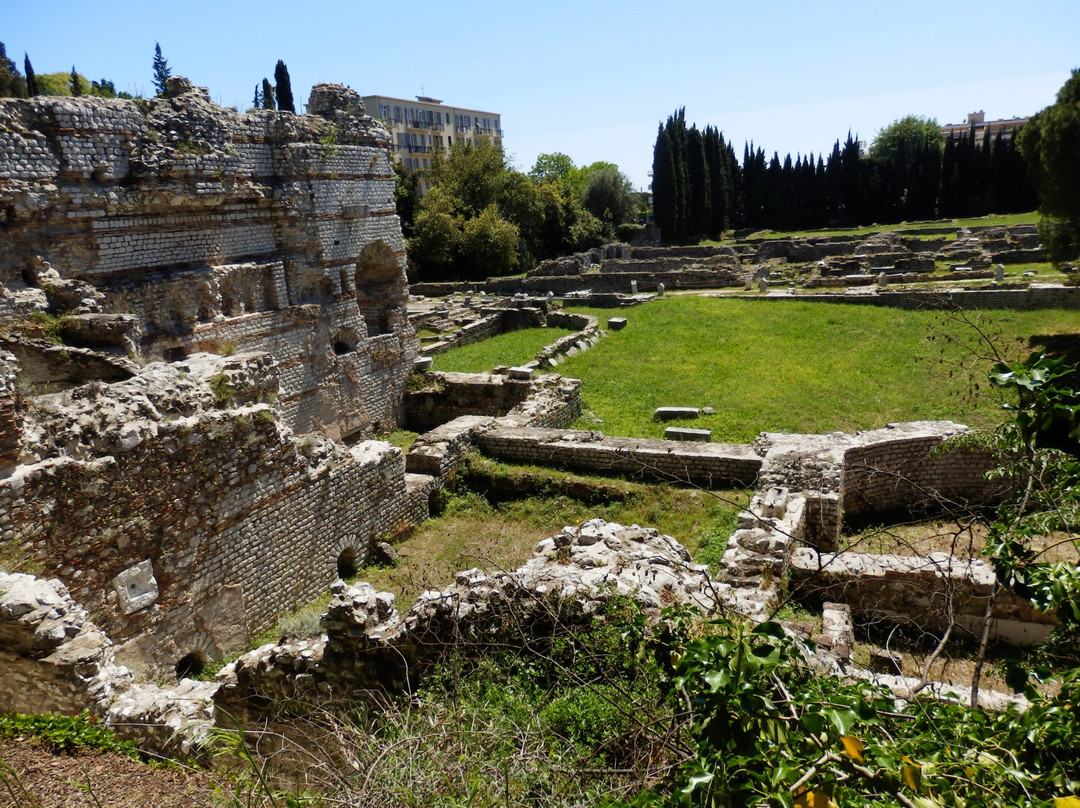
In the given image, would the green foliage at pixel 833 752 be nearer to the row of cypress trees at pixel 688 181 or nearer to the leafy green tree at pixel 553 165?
the row of cypress trees at pixel 688 181

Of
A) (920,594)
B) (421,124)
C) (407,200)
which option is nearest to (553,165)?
(421,124)

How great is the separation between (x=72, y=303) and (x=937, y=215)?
55.8m

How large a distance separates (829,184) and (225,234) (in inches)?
2047

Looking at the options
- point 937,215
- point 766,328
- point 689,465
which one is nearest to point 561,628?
point 689,465

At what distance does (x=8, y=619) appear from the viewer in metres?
5.01

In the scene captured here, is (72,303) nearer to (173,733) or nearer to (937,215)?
(173,733)

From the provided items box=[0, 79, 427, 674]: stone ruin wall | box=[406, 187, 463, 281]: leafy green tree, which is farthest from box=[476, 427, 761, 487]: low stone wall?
box=[406, 187, 463, 281]: leafy green tree

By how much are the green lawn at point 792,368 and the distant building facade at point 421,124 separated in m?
46.6

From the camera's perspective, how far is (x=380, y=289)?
16359 millimetres

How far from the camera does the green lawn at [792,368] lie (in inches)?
512

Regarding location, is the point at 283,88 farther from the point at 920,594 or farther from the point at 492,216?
the point at 920,594

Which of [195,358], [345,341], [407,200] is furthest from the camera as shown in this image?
[407,200]

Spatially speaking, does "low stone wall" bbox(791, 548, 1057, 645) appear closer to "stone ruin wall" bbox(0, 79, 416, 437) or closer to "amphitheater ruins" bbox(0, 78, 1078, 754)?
"amphitheater ruins" bbox(0, 78, 1078, 754)

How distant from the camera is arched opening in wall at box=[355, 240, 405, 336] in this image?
1616cm
